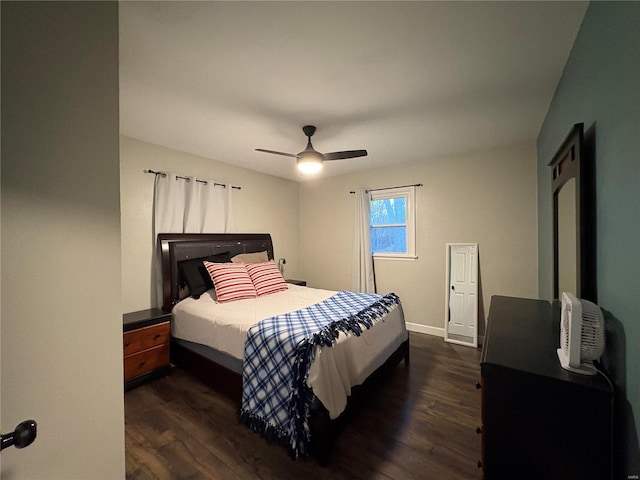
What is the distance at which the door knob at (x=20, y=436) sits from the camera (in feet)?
1.93

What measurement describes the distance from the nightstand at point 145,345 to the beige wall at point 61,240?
1.74 metres

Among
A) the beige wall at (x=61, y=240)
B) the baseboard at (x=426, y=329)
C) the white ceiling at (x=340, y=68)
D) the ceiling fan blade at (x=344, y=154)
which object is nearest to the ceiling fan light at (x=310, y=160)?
the ceiling fan blade at (x=344, y=154)

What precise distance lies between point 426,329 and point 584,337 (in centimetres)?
296

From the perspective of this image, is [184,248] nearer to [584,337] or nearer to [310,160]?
[310,160]

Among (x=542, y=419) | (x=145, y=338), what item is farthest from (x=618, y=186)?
(x=145, y=338)

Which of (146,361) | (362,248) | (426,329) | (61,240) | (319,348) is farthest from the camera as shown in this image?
(362,248)

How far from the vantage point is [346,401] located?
5.86 ft

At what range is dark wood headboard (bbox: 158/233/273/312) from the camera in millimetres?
2973

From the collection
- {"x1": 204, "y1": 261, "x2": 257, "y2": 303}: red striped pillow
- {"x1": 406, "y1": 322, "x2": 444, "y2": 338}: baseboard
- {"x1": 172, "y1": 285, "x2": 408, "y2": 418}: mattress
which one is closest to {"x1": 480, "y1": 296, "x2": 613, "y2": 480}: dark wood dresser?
{"x1": 172, "y1": 285, "x2": 408, "y2": 418}: mattress

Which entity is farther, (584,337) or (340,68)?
(340,68)

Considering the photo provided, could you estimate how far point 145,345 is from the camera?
2.53 metres

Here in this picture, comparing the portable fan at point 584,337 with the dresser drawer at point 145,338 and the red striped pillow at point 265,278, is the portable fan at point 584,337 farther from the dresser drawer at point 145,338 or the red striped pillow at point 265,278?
the dresser drawer at point 145,338

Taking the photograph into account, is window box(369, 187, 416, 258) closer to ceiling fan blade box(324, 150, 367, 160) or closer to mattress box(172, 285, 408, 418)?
mattress box(172, 285, 408, 418)

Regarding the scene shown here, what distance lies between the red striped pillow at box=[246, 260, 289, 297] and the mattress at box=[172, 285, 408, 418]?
0.12m
